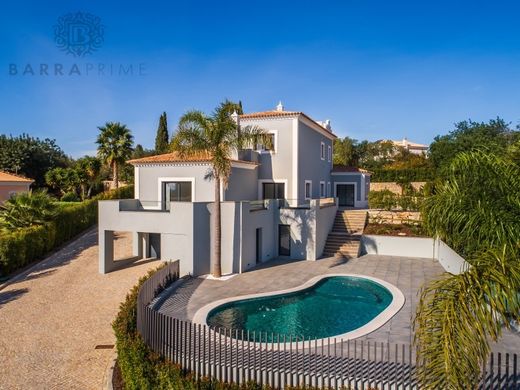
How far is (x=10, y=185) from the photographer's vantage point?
37.4 metres

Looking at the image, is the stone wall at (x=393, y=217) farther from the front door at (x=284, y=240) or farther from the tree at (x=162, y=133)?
the tree at (x=162, y=133)

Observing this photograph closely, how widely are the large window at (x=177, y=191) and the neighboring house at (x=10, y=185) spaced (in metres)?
24.1

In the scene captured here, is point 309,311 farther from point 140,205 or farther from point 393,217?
point 393,217

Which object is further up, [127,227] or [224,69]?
[224,69]

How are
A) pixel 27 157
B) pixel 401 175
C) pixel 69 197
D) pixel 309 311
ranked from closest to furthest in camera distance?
pixel 309 311 → pixel 69 197 → pixel 401 175 → pixel 27 157

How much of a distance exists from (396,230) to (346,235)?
3815 millimetres

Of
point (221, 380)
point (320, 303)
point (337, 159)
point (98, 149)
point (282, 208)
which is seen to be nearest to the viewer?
point (221, 380)

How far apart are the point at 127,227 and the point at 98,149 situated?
22446 millimetres

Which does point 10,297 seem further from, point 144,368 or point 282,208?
point 282,208

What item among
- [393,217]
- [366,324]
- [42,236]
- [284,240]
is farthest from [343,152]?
[366,324]

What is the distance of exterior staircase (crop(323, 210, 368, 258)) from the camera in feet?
81.0

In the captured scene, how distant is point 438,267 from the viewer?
70.3 feet

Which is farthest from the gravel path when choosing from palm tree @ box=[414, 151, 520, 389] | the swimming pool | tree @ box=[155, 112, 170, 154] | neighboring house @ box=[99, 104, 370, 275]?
tree @ box=[155, 112, 170, 154]

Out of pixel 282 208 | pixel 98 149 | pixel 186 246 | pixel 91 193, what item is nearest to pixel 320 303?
pixel 186 246
